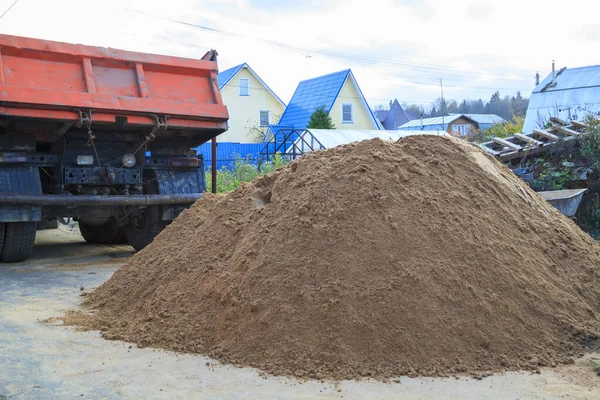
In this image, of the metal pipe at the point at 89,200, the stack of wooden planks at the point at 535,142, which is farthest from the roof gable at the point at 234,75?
the metal pipe at the point at 89,200

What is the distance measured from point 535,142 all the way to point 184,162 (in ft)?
23.1

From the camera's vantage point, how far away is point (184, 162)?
905 cm

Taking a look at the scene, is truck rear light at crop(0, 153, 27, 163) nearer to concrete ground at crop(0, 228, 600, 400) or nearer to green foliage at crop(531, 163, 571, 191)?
concrete ground at crop(0, 228, 600, 400)

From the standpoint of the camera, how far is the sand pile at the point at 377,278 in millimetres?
4086

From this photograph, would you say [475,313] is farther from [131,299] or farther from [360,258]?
[131,299]

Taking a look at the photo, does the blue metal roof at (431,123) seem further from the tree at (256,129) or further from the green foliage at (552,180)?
the green foliage at (552,180)

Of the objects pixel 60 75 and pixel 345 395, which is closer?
pixel 345 395

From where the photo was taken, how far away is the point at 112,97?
808 centimetres

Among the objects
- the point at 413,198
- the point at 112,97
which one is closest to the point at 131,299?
the point at 413,198

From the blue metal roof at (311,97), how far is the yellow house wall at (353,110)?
65 cm

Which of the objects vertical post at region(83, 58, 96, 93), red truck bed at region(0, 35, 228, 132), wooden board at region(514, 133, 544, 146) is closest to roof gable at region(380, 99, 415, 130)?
wooden board at region(514, 133, 544, 146)

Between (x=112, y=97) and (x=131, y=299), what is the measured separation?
3.51 metres

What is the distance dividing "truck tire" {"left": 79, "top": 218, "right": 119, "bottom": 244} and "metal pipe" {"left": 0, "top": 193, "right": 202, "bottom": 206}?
207 cm

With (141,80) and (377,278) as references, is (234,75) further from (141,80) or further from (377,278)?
(377,278)
